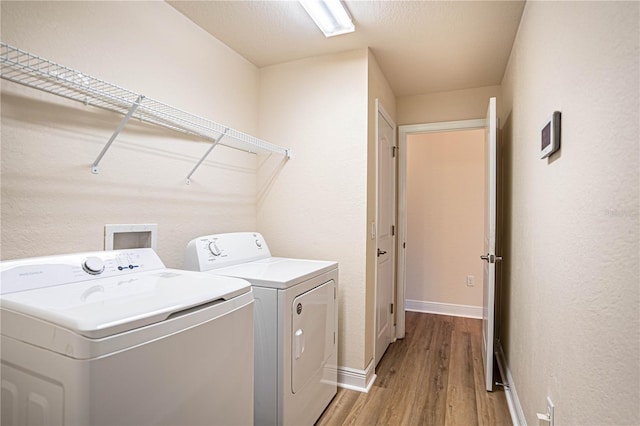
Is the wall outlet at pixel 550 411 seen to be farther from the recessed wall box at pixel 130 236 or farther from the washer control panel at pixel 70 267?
the recessed wall box at pixel 130 236

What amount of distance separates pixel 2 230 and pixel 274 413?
1374 millimetres

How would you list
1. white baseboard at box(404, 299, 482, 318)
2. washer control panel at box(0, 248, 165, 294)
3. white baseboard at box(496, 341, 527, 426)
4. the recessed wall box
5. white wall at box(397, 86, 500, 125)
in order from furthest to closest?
white baseboard at box(404, 299, 482, 318) → white wall at box(397, 86, 500, 125) → white baseboard at box(496, 341, 527, 426) → the recessed wall box → washer control panel at box(0, 248, 165, 294)

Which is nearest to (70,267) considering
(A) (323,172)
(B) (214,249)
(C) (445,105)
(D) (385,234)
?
(B) (214,249)

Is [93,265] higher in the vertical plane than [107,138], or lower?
lower

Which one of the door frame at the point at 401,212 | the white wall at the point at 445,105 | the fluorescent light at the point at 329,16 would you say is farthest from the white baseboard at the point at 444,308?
the fluorescent light at the point at 329,16

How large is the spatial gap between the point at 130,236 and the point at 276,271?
77 cm

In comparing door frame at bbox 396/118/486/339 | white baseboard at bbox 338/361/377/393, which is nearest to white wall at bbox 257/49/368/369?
white baseboard at bbox 338/361/377/393

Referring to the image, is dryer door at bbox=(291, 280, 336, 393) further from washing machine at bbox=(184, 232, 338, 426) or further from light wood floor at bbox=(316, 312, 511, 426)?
light wood floor at bbox=(316, 312, 511, 426)

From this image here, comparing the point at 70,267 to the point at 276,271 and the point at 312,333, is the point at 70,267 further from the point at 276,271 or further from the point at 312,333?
the point at 312,333

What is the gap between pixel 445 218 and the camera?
415 centimetres

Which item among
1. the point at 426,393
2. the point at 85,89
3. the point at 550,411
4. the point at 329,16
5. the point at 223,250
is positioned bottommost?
the point at 426,393

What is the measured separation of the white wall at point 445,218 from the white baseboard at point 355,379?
2083 millimetres

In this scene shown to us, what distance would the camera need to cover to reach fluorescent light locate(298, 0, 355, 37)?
1838 millimetres

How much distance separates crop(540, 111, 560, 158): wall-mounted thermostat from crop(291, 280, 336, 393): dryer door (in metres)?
1.28
